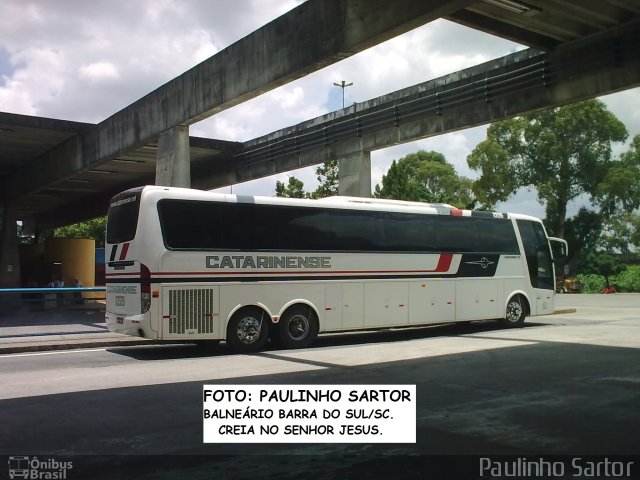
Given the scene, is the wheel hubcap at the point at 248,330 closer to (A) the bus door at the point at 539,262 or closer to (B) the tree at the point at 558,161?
(A) the bus door at the point at 539,262

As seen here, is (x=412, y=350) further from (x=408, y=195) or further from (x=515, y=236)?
(x=408, y=195)

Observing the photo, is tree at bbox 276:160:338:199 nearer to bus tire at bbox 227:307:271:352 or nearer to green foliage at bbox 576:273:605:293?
green foliage at bbox 576:273:605:293

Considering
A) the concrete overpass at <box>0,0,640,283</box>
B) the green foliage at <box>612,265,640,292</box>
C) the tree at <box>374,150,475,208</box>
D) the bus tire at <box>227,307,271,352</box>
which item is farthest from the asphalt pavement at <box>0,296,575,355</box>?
the tree at <box>374,150,475,208</box>

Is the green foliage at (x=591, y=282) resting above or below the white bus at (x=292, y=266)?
below

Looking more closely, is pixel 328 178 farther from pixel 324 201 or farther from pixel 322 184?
pixel 324 201

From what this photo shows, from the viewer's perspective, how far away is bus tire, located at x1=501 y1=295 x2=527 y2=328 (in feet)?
60.4

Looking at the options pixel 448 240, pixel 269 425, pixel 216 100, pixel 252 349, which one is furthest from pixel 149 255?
pixel 448 240

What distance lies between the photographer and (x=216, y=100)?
1552 centimetres

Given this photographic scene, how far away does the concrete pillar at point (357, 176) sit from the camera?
832 inches

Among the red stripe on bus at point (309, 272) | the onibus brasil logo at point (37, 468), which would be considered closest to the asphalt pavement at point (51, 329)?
the red stripe on bus at point (309, 272)

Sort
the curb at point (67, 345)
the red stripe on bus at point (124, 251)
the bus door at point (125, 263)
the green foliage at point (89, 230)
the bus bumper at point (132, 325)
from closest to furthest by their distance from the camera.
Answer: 1. the bus bumper at point (132, 325)
2. the bus door at point (125, 263)
3. the red stripe on bus at point (124, 251)
4. the curb at point (67, 345)
5. the green foliage at point (89, 230)

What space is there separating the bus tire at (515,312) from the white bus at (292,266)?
0.07 metres

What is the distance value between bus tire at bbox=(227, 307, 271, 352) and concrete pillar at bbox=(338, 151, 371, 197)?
322 inches

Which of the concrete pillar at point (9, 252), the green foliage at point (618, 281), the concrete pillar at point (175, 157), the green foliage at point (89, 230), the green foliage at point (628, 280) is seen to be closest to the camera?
the concrete pillar at point (175, 157)
